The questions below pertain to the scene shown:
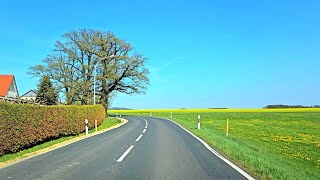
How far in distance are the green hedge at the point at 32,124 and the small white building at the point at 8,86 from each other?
42775 mm

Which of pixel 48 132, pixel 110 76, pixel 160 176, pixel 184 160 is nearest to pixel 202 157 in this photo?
pixel 184 160

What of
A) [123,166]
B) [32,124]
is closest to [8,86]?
[32,124]

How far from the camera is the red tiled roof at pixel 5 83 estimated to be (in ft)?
188

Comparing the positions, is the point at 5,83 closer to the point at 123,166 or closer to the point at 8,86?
the point at 8,86

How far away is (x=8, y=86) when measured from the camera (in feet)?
192

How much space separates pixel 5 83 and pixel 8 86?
4.29 ft

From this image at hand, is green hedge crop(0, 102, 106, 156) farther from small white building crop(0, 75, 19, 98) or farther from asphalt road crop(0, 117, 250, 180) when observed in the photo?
small white building crop(0, 75, 19, 98)

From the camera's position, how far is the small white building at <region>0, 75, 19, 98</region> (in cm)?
5747

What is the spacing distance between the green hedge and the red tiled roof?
42.6 metres

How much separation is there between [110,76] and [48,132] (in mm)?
30265

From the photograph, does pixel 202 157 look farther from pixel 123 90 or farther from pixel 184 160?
pixel 123 90

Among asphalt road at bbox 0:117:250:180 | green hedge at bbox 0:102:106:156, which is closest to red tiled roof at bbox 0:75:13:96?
green hedge at bbox 0:102:106:156

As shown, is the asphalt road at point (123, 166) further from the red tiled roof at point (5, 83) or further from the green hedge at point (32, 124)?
the red tiled roof at point (5, 83)

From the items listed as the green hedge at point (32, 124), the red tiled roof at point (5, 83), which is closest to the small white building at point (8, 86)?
the red tiled roof at point (5, 83)
